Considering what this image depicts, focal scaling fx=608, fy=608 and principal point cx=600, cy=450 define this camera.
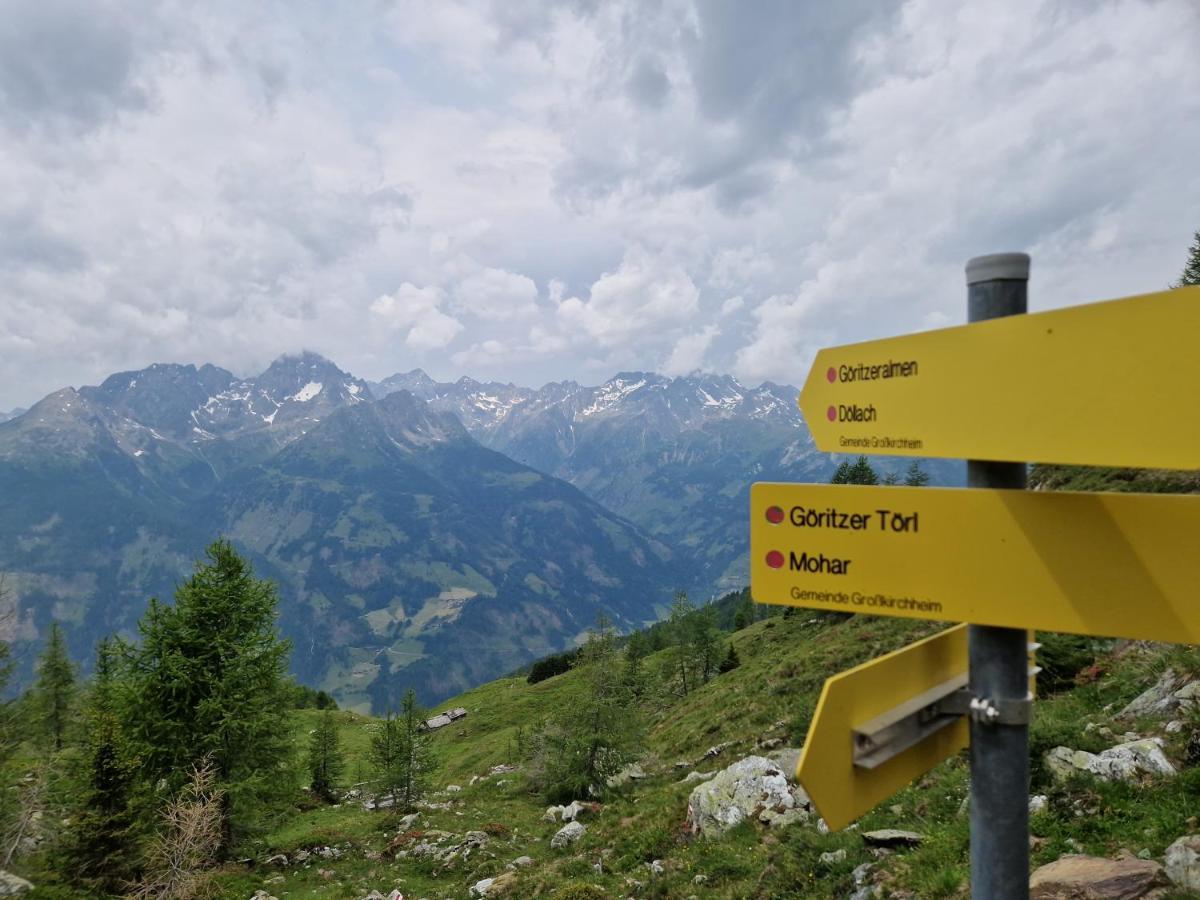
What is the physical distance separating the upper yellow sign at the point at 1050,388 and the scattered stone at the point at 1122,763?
879cm

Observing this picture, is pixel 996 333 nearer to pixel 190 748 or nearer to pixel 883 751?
pixel 883 751

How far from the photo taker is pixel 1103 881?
6219 mm

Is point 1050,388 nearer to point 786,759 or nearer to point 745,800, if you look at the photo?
point 745,800

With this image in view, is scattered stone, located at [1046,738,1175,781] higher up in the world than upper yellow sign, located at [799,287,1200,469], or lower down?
lower down

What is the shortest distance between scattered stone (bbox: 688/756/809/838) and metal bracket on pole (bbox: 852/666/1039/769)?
12.1m

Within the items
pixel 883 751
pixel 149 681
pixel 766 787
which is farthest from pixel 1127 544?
pixel 149 681

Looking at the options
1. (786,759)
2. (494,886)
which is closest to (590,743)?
(494,886)

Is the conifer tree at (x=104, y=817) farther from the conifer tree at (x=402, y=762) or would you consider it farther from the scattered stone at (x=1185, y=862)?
the scattered stone at (x=1185, y=862)

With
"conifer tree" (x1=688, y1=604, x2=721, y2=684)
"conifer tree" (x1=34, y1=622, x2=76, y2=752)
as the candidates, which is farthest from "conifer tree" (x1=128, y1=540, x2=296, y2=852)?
"conifer tree" (x1=34, y1=622, x2=76, y2=752)

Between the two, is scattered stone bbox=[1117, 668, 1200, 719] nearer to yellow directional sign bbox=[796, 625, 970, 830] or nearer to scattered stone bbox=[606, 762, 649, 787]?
yellow directional sign bbox=[796, 625, 970, 830]

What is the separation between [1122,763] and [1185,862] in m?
2.66

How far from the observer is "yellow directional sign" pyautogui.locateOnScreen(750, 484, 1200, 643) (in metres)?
2.46

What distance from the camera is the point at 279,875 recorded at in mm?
21953

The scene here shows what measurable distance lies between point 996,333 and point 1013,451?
1.78 ft
